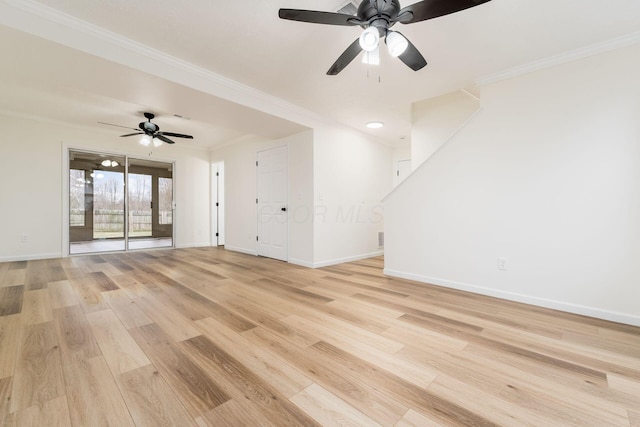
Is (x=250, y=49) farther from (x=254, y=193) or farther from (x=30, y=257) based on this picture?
(x=30, y=257)

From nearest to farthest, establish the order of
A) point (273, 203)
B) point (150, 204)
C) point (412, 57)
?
point (412, 57)
point (273, 203)
point (150, 204)

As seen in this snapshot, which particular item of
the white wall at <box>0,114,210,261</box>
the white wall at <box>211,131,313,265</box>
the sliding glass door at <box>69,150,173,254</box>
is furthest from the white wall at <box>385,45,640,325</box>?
the white wall at <box>0,114,210,261</box>

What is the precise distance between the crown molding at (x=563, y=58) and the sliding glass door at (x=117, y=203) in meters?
6.80

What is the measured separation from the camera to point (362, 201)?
16.8ft

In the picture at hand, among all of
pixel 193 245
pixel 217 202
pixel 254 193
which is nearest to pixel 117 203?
pixel 193 245

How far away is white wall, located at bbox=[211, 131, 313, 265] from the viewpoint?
4358 millimetres

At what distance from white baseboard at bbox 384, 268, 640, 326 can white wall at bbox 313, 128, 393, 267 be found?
155 centimetres

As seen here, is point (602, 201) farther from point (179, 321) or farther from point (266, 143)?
point (266, 143)

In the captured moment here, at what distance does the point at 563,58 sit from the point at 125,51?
4224mm

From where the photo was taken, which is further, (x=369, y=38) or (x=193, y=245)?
(x=193, y=245)

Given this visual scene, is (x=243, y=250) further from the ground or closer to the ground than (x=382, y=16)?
closer to the ground

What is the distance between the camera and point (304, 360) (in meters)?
1.62

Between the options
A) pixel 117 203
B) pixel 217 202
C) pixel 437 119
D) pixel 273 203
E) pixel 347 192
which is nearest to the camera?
pixel 437 119

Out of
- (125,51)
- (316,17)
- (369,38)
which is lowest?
(369,38)
